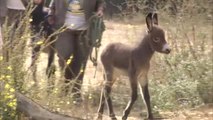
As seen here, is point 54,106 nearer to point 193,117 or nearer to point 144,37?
point 144,37

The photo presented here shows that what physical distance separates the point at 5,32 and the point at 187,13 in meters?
4.63

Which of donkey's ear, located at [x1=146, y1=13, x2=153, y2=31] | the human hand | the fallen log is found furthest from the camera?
the human hand

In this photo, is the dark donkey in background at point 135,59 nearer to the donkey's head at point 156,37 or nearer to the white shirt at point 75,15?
the donkey's head at point 156,37

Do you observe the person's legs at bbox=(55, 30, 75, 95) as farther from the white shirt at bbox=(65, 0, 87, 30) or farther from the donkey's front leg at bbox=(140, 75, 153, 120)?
the donkey's front leg at bbox=(140, 75, 153, 120)

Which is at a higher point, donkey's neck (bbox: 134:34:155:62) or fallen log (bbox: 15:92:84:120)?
donkey's neck (bbox: 134:34:155:62)

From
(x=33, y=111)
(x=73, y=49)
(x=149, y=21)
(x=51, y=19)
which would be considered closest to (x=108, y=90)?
(x=73, y=49)

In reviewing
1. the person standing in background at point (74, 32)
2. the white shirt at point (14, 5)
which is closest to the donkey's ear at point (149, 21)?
the person standing in background at point (74, 32)

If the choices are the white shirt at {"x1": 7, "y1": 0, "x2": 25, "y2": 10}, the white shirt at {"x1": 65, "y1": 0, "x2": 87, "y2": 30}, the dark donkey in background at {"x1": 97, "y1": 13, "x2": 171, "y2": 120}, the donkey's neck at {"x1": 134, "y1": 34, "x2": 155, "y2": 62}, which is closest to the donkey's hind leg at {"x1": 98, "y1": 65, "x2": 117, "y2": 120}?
the dark donkey in background at {"x1": 97, "y1": 13, "x2": 171, "y2": 120}

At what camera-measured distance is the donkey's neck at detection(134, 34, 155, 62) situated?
23.0 ft

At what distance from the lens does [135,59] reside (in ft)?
23.0

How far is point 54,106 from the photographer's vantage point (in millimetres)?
5211

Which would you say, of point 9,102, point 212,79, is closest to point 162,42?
point 212,79

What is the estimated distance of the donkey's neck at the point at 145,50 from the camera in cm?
702

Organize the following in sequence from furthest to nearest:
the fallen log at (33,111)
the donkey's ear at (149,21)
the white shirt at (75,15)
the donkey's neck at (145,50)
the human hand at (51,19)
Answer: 1. the human hand at (51,19)
2. the white shirt at (75,15)
3. the donkey's neck at (145,50)
4. the donkey's ear at (149,21)
5. the fallen log at (33,111)
